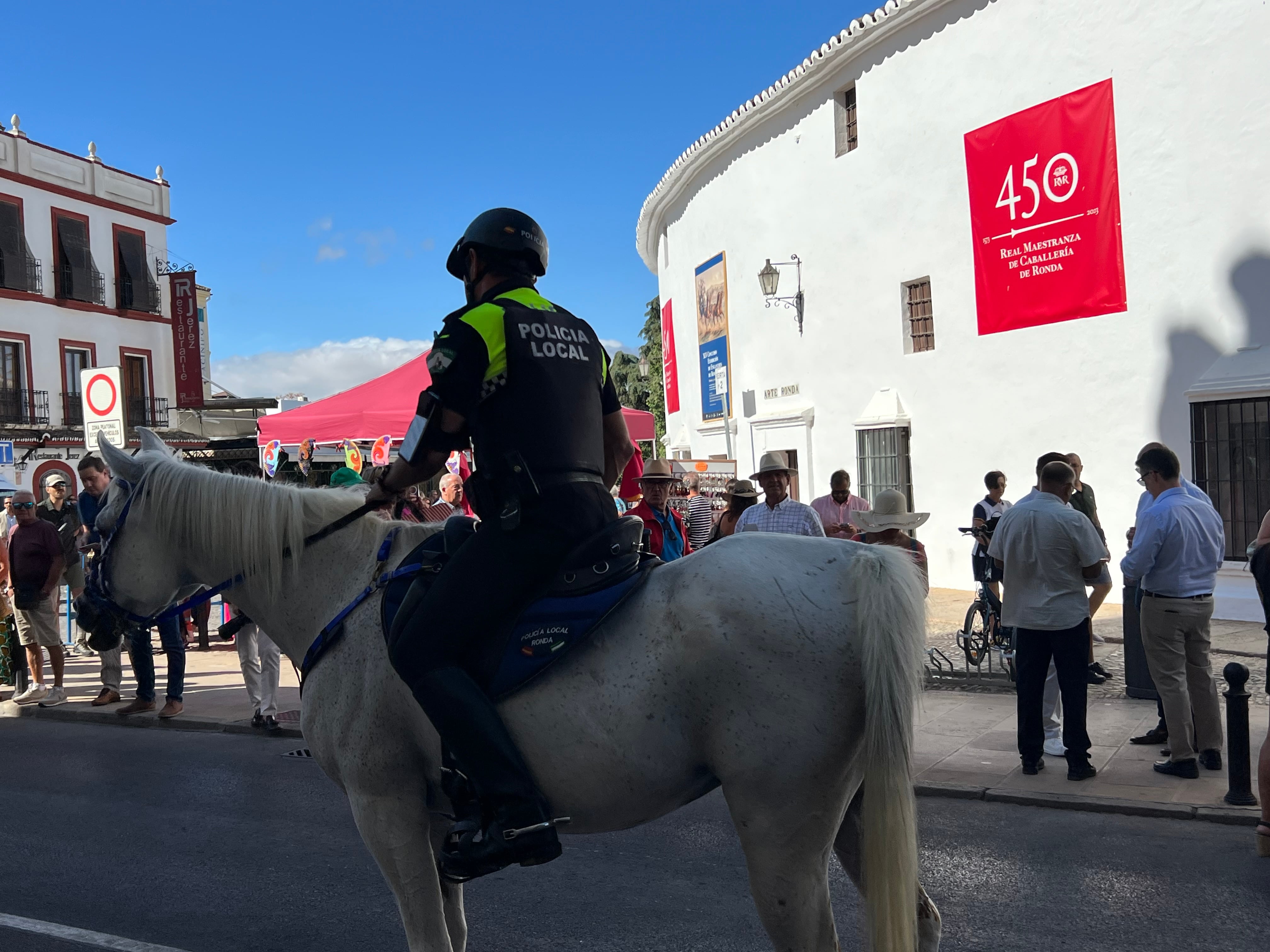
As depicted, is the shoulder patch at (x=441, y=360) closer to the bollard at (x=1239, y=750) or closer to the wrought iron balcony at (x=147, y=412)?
the bollard at (x=1239, y=750)

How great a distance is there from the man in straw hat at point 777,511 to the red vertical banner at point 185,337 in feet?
114

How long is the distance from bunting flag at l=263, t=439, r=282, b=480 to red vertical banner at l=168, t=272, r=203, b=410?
85.4 ft

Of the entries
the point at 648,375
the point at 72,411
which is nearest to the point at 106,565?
the point at 72,411

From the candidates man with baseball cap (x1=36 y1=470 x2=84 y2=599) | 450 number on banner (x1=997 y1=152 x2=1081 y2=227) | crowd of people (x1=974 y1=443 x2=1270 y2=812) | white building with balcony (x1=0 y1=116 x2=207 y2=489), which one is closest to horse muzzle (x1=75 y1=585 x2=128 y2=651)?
crowd of people (x1=974 y1=443 x2=1270 y2=812)

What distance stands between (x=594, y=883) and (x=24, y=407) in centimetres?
3431

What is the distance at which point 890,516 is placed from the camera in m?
7.71

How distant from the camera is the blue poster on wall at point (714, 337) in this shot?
926 inches

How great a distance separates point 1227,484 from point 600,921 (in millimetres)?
11344

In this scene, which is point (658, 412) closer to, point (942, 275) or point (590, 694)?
point (942, 275)

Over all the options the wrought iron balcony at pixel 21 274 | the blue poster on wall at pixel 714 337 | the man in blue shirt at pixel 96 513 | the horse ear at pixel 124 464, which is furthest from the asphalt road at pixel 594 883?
the wrought iron balcony at pixel 21 274

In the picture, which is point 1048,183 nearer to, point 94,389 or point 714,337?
point 714,337

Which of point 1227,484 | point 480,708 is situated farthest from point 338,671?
point 1227,484

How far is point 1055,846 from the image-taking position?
5.51 meters

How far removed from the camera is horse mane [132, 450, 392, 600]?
11.7ft
